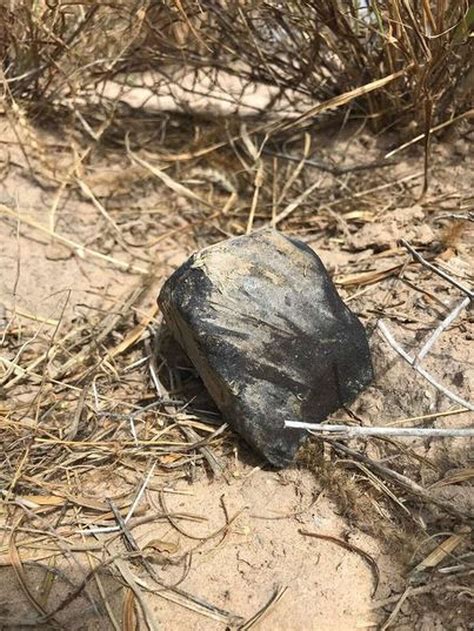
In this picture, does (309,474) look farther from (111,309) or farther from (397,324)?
(111,309)

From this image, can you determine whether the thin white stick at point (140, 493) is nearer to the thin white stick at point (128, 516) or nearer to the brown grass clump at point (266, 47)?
the thin white stick at point (128, 516)

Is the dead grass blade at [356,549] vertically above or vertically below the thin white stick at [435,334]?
below

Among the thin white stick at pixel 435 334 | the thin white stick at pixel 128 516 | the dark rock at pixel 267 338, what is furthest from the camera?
the dark rock at pixel 267 338

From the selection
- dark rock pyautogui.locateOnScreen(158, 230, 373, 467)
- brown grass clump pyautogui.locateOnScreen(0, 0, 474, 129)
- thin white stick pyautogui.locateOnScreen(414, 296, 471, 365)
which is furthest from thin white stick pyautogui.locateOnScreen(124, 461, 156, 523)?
brown grass clump pyautogui.locateOnScreen(0, 0, 474, 129)

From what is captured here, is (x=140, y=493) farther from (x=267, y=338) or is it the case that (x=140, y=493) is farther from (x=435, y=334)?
(x=435, y=334)

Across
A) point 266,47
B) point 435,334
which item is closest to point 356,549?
point 435,334

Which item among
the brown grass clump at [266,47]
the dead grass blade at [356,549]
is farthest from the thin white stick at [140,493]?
the brown grass clump at [266,47]
